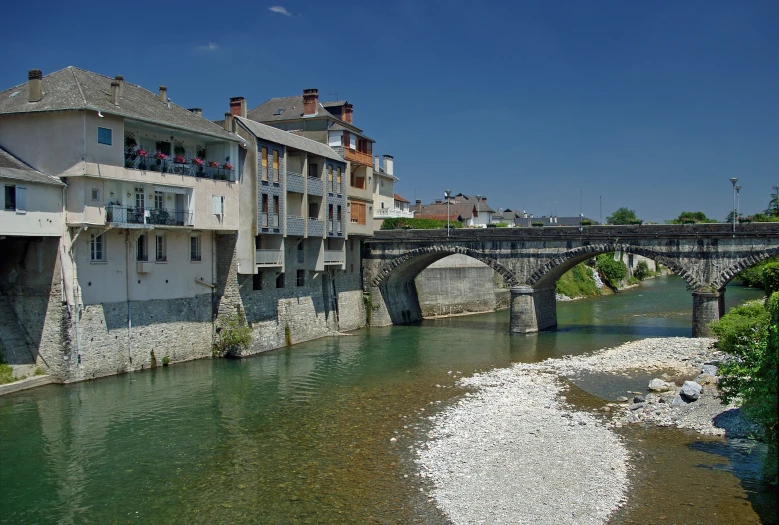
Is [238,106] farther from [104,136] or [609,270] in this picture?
[609,270]

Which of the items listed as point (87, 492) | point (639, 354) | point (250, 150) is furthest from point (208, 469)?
point (639, 354)

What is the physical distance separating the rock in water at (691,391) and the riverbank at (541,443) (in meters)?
0.18

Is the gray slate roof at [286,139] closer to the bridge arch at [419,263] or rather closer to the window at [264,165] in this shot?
the window at [264,165]

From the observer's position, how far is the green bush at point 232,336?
42625mm

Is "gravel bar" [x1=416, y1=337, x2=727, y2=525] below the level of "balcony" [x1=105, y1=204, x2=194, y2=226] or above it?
below

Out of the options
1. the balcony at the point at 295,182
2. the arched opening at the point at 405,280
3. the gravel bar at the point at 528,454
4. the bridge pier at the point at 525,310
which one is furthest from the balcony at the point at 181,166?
the bridge pier at the point at 525,310

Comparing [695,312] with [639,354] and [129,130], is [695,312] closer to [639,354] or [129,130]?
[639,354]

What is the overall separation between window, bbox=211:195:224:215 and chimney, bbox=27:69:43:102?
1064 centimetres

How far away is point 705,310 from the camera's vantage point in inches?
1871

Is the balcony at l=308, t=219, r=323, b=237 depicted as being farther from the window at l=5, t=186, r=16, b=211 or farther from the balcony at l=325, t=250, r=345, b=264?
the window at l=5, t=186, r=16, b=211

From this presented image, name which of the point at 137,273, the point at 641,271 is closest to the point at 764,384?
the point at 137,273

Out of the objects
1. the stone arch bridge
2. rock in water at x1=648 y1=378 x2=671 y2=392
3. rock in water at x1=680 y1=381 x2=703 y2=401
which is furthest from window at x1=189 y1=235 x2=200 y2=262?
rock in water at x1=680 y1=381 x2=703 y2=401

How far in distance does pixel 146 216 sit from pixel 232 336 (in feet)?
31.5

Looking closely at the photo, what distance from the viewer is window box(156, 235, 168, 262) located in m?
39.5
